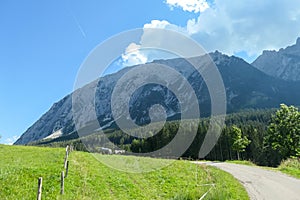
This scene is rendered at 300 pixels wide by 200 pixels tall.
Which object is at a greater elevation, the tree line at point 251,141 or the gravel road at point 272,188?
the tree line at point 251,141

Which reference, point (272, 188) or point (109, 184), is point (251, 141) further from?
point (109, 184)

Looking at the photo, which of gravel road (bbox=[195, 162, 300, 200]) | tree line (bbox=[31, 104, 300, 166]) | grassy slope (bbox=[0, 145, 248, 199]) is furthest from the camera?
tree line (bbox=[31, 104, 300, 166])

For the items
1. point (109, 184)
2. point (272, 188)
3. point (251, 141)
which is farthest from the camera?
point (251, 141)

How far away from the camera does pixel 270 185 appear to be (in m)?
25.4

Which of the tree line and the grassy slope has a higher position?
the tree line

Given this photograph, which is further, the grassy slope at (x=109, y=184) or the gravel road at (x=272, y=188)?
the gravel road at (x=272, y=188)

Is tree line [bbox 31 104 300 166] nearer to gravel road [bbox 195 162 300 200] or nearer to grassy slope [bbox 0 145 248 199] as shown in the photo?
grassy slope [bbox 0 145 248 199]

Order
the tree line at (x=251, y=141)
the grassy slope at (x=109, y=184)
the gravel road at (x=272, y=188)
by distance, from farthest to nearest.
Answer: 1. the tree line at (x=251, y=141)
2. the gravel road at (x=272, y=188)
3. the grassy slope at (x=109, y=184)

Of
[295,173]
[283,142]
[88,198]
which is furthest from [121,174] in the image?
[283,142]

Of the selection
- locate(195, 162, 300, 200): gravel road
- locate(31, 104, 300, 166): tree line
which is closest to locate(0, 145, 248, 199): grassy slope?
locate(195, 162, 300, 200): gravel road

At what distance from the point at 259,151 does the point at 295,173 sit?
70641 mm

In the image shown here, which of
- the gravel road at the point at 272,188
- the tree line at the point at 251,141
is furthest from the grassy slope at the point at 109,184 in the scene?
the tree line at the point at 251,141

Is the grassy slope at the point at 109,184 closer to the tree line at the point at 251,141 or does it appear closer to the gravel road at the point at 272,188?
the gravel road at the point at 272,188

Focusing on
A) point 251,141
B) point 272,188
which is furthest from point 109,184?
point 251,141
